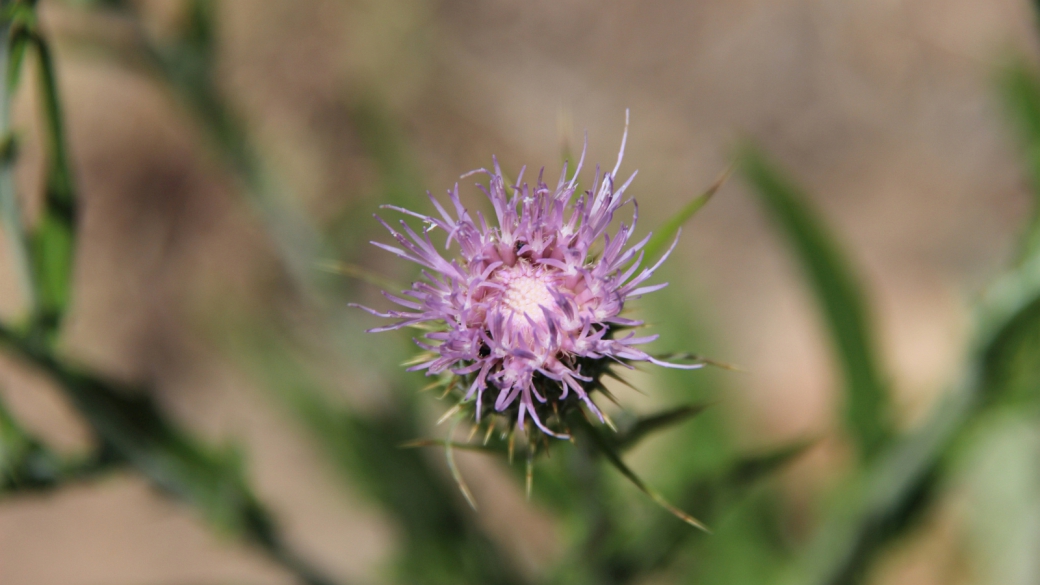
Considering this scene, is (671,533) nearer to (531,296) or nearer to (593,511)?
(593,511)

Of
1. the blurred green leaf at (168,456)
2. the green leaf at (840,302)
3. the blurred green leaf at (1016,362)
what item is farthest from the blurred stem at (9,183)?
the blurred green leaf at (1016,362)

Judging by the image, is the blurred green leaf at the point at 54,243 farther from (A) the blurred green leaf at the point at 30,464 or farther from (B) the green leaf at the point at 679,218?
(B) the green leaf at the point at 679,218

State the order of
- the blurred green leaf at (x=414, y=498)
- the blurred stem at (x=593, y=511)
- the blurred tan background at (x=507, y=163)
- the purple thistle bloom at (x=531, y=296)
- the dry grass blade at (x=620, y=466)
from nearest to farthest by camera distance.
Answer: the dry grass blade at (x=620, y=466), the purple thistle bloom at (x=531, y=296), the blurred stem at (x=593, y=511), the blurred green leaf at (x=414, y=498), the blurred tan background at (x=507, y=163)

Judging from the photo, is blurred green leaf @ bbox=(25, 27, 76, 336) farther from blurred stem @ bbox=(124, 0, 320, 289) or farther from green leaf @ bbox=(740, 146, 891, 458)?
green leaf @ bbox=(740, 146, 891, 458)

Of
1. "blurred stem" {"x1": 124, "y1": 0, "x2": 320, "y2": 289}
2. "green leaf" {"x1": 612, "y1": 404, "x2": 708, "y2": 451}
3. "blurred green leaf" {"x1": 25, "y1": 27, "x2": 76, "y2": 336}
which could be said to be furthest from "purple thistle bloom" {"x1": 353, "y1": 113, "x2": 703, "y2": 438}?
"blurred stem" {"x1": 124, "y1": 0, "x2": 320, "y2": 289}

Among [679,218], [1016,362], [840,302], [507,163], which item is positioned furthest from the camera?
[507,163]

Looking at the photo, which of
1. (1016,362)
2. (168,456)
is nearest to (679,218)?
(1016,362)

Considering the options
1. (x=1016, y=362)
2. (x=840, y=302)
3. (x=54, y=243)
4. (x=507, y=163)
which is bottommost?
(x=1016, y=362)
